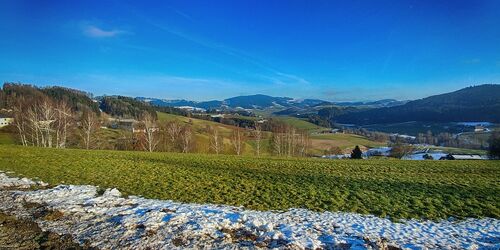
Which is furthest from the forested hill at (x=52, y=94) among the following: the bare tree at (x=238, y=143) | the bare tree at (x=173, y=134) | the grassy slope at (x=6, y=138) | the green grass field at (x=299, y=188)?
the green grass field at (x=299, y=188)

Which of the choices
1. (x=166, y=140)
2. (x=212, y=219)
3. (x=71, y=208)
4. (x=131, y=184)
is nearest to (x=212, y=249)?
(x=212, y=219)

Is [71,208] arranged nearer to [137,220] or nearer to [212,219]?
[137,220]

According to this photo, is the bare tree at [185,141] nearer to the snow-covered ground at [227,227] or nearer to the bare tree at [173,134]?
the bare tree at [173,134]

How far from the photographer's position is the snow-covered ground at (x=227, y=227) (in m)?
9.86

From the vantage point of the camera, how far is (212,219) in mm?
11742

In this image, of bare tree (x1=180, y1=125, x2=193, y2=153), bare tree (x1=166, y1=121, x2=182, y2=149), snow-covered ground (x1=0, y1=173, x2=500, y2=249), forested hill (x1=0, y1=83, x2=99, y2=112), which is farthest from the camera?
forested hill (x1=0, y1=83, x2=99, y2=112)

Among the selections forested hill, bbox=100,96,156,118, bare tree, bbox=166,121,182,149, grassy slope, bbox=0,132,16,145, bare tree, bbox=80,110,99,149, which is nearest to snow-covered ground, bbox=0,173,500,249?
bare tree, bbox=80,110,99,149

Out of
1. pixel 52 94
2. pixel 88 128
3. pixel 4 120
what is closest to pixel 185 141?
pixel 88 128

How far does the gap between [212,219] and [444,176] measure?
2253cm

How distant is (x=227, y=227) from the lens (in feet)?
36.3

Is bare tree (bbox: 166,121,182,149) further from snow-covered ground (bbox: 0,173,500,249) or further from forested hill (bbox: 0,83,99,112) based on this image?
forested hill (bbox: 0,83,99,112)

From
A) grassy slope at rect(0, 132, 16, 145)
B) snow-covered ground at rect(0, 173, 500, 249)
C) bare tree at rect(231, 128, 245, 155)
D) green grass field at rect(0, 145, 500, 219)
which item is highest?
snow-covered ground at rect(0, 173, 500, 249)

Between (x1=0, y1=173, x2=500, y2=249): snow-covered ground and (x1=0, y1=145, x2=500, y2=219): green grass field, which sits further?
(x1=0, y1=145, x2=500, y2=219): green grass field

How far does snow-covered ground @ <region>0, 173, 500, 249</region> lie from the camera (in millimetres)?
9859
